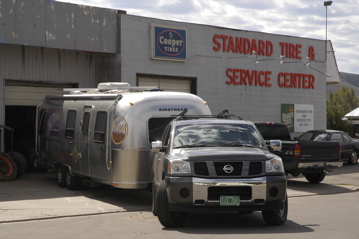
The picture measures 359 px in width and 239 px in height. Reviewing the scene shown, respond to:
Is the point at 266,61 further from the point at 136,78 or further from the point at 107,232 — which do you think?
the point at 107,232

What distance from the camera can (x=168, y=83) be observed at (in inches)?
987

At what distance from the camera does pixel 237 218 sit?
471 inches

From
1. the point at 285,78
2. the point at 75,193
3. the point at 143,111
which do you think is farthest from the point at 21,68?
the point at 285,78

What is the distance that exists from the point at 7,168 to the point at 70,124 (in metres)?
3.18

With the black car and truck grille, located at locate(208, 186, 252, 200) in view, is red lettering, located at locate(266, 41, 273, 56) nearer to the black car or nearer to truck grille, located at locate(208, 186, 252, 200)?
the black car

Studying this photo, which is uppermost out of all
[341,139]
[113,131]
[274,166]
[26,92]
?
[26,92]

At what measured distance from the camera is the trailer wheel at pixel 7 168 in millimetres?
18891

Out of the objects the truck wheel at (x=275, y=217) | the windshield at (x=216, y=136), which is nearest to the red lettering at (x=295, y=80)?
the windshield at (x=216, y=136)

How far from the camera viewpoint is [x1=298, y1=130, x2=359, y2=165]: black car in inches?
1049

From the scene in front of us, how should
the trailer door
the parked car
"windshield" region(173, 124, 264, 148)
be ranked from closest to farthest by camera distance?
"windshield" region(173, 124, 264, 148) → the trailer door → the parked car

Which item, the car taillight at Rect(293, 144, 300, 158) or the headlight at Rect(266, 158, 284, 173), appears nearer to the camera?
the headlight at Rect(266, 158, 284, 173)

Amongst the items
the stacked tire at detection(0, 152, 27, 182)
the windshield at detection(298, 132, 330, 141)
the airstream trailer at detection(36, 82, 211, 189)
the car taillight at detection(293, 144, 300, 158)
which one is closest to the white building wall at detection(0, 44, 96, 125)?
the stacked tire at detection(0, 152, 27, 182)

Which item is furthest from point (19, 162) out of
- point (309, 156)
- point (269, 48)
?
point (269, 48)

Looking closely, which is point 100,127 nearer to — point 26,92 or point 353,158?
point 26,92
